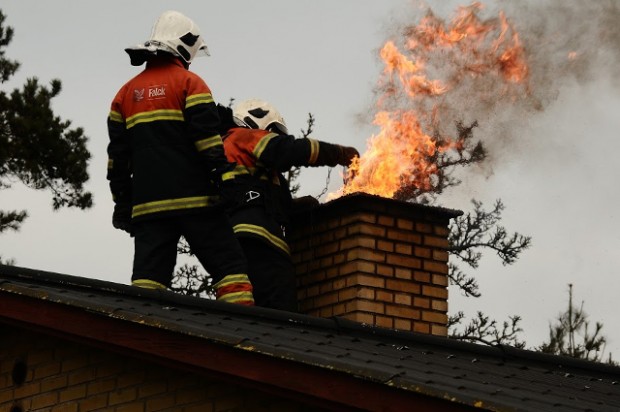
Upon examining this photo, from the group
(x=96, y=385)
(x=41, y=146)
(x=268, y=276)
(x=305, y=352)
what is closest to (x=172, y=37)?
(x=268, y=276)

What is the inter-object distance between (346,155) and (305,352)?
3.92m

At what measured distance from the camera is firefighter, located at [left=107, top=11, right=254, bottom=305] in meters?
9.24

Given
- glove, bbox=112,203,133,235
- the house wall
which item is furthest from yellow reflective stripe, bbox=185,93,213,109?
the house wall

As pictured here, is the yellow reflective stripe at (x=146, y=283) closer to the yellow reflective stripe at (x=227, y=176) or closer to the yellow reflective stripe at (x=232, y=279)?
the yellow reflective stripe at (x=232, y=279)

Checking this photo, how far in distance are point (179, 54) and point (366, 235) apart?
1844 millimetres

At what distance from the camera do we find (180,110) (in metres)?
9.36

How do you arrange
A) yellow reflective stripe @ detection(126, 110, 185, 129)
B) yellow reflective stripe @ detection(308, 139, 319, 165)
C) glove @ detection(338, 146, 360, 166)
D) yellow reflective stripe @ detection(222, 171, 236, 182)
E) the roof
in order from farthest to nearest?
glove @ detection(338, 146, 360, 166), yellow reflective stripe @ detection(308, 139, 319, 165), yellow reflective stripe @ detection(126, 110, 185, 129), yellow reflective stripe @ detection(222, 171, 236, 182), the roof

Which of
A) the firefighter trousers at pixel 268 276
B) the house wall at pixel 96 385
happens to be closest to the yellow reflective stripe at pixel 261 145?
the firefighter trousers at pixel 268 276

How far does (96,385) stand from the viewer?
7.73m

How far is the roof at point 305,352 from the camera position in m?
6.25

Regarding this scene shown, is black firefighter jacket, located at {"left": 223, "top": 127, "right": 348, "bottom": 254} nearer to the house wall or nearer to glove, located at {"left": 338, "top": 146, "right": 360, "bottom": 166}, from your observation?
glove, located at {"left": 338, "top": 146, "right": 360, "bottom": 166}

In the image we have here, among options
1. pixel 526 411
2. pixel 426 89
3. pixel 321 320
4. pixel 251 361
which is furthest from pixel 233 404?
pixel 426 89

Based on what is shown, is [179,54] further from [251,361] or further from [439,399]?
[439,399]

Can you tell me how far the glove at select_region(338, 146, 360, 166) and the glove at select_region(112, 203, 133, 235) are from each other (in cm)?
160
